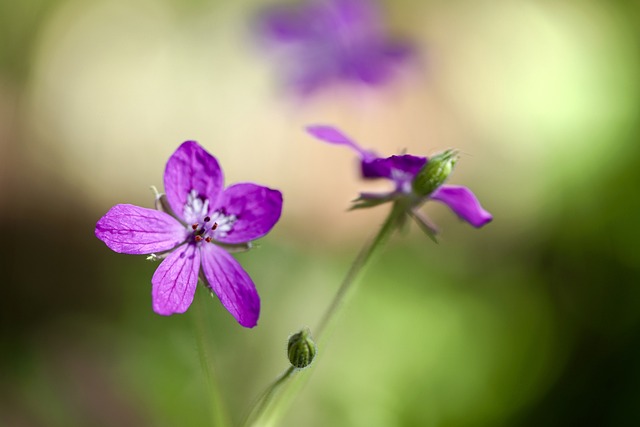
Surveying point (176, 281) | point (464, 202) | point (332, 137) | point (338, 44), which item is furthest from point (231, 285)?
point (338, 44)

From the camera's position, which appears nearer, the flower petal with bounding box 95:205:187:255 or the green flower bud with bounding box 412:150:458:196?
the flower petal with bounding box 95:205:187:255

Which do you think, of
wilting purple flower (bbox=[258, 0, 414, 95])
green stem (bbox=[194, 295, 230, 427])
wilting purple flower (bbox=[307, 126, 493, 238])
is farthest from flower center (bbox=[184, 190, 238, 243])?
wilting purple flower (bbox=[258, 0, 414, 95])

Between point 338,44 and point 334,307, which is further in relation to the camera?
point 338,44

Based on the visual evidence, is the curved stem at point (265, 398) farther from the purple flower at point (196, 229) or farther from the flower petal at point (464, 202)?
the flower petal at point (464, 202)

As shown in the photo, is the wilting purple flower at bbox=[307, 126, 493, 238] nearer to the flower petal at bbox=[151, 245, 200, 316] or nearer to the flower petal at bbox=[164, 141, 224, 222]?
the flower petal at bbox=[164, 141, 224, 222]

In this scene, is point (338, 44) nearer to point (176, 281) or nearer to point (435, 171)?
point (435, 171)

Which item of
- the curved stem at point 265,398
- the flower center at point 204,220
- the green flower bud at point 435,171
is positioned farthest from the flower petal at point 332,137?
the curved stem at point 265,398
